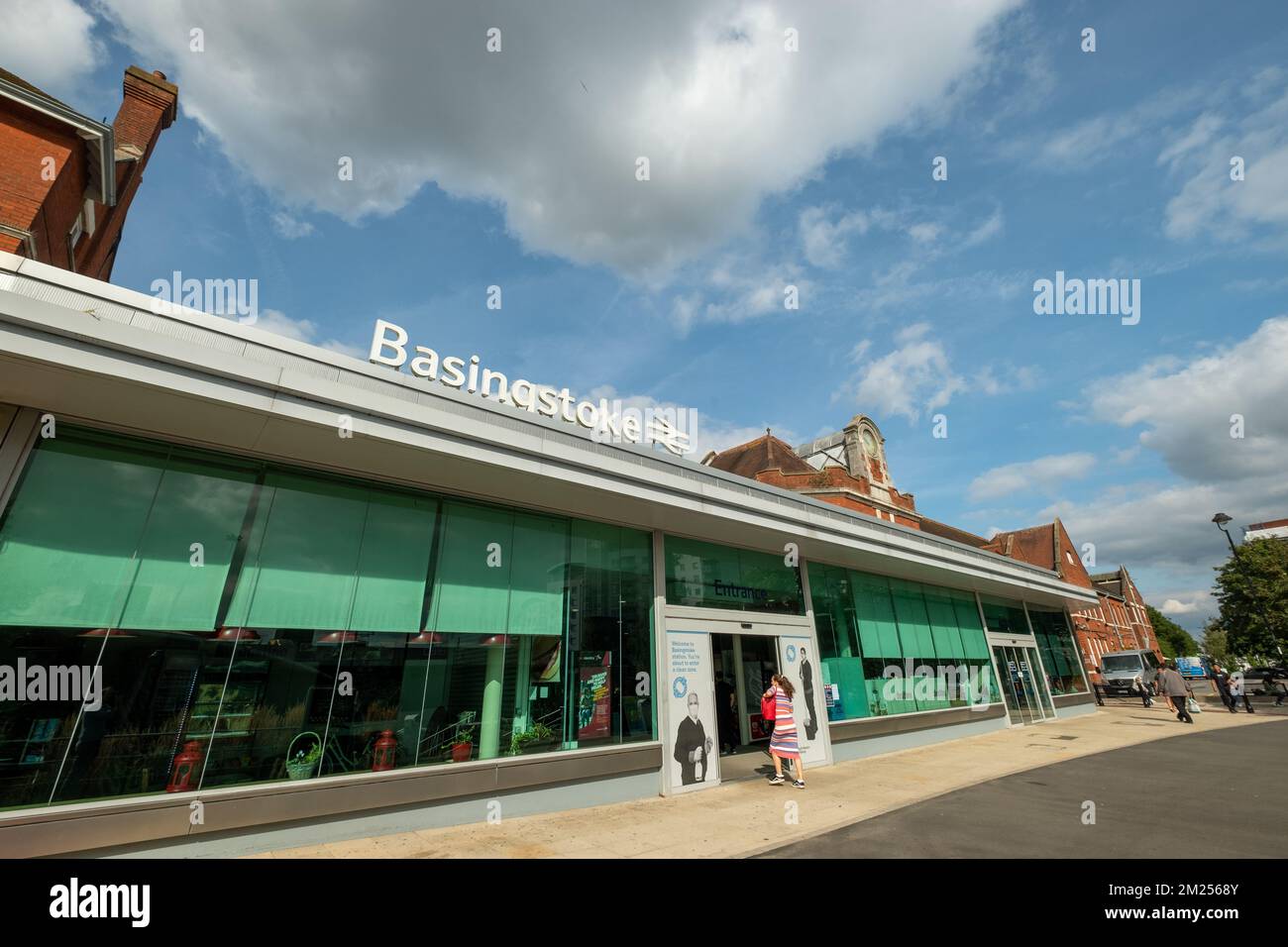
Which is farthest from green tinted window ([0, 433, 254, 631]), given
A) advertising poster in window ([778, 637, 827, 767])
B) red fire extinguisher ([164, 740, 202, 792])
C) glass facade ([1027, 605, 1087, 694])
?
glass facade ([1027, 605, 1087, 694])

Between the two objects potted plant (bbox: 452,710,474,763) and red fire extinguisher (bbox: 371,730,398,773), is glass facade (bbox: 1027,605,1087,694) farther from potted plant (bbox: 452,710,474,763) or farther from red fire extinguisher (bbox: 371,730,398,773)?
red fire extinguisher (bbox: 371,730,398,773)

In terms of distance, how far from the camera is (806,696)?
1228 centimetres

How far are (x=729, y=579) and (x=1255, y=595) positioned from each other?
5027cm

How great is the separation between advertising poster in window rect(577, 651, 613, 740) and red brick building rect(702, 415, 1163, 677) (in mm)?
17743

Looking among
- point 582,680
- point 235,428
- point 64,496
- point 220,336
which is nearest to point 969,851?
point 582,680

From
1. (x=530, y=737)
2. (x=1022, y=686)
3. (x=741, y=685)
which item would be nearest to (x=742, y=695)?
(x=741, y=685)

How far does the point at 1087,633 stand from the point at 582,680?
53.0 m

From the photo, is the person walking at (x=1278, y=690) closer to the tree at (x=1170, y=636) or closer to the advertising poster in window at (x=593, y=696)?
the advertising poster in window at (x=593, y=696)

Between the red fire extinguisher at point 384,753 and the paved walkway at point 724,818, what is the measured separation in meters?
0.79

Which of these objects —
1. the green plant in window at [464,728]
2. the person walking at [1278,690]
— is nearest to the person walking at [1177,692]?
the person walking at [1278,690]

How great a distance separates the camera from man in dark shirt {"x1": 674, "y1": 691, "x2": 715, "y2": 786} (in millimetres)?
9641

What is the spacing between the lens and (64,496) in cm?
591
